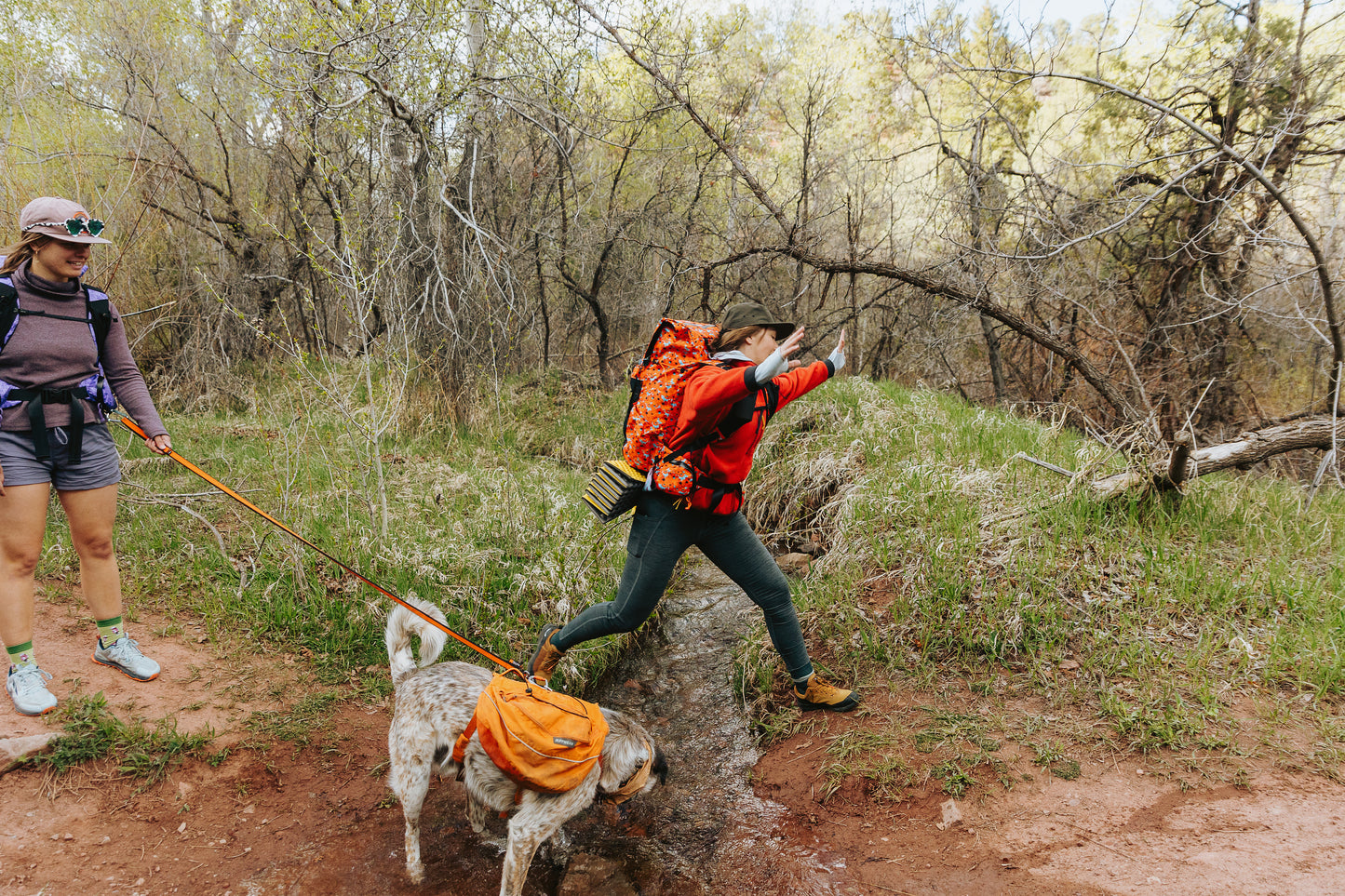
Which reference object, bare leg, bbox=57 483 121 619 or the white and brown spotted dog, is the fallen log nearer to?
the white and brown spotted dog

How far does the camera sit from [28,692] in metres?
A: 3.26

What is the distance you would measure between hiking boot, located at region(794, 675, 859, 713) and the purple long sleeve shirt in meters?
4.04

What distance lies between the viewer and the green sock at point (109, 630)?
11.9ft

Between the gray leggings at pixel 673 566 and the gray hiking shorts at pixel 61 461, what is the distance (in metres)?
2.47

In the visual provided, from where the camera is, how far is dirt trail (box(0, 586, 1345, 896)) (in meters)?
2.69

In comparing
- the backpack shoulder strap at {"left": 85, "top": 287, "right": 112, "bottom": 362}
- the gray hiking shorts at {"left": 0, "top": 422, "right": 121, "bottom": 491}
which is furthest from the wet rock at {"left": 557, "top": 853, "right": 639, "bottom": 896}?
the backpack shoulder strap at {"left": 85, "top": 287, "right": 112, "bottom": 362}

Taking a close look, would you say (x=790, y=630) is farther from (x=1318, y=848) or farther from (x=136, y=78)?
(x=136, y=78)

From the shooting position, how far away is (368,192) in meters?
7.00

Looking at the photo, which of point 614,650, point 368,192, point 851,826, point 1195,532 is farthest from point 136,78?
point 1195,532

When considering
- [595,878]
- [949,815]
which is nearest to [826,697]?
[949,815]

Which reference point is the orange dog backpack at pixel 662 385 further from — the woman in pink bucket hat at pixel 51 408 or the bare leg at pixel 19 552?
the bare leg at pixel 19 552

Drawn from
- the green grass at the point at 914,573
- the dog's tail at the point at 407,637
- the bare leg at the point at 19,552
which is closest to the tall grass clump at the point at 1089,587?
the green grass at the point at 914,573

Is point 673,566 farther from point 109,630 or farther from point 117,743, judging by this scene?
point 109,630

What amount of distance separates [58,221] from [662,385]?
114 inches
